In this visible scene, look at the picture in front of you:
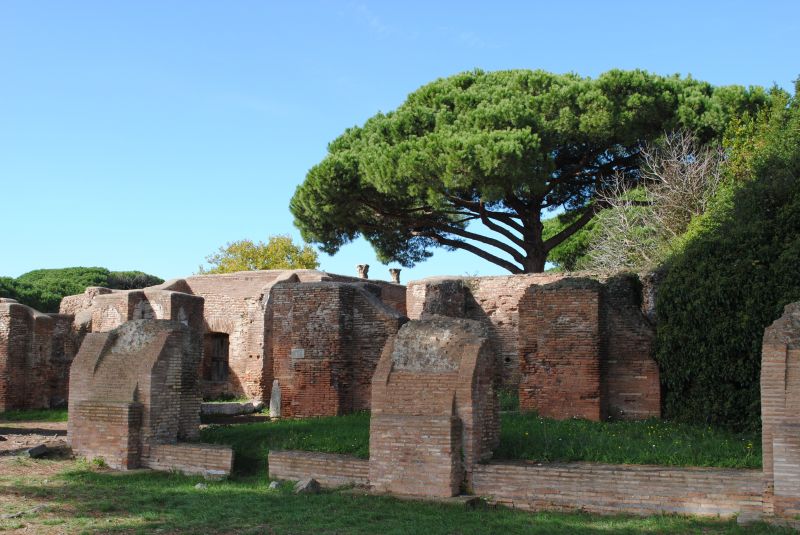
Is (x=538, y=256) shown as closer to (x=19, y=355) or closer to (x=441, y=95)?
(x=441, y=95)

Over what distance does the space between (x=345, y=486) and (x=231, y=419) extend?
761cm

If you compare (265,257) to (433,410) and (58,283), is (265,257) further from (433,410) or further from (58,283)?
(433,410)

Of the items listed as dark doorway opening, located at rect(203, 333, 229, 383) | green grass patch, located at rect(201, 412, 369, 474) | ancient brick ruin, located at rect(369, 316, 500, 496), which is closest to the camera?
ancient brick ruin, located at rect(369, 316, 500, 496)

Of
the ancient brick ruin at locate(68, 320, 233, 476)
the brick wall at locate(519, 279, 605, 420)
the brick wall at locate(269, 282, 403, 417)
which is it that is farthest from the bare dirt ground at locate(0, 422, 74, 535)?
the brick wall at locate(519, 279, 605, 420)

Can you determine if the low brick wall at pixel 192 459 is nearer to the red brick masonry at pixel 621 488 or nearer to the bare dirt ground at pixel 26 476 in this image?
the bare dirt ground at pixel 26 476

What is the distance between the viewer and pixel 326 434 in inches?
396

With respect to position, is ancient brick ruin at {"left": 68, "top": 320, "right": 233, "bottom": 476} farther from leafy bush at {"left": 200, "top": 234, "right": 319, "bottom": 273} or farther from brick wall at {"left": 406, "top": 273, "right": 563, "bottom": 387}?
leafy bush at {"left": 200, "top": 234, "right": 319, "bottom": 273}

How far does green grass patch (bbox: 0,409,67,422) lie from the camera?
1627 cm

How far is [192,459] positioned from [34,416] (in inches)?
350

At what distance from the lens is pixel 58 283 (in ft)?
124

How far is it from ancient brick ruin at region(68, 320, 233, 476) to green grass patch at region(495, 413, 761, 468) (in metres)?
3.55

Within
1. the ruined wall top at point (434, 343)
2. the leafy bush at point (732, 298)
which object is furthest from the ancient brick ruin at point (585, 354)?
the ruined wall top at point (434, 343)

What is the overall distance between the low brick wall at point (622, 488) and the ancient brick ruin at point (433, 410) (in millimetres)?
346

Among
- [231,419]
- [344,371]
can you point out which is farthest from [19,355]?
[344,371]
